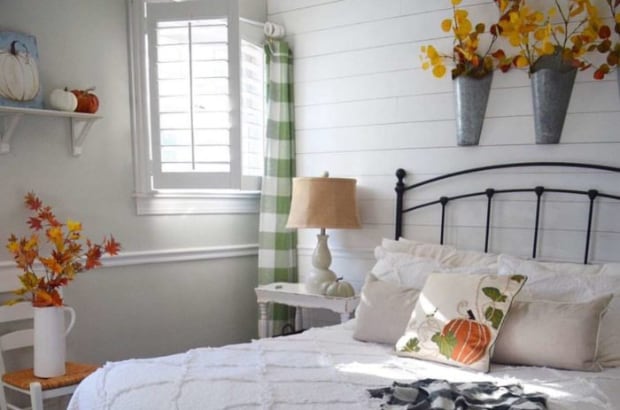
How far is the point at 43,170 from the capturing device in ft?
8.01

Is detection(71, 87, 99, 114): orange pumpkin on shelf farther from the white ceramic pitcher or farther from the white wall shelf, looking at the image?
the white ceramic pitcher

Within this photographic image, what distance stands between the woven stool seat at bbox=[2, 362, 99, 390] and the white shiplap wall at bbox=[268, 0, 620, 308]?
4.84ft

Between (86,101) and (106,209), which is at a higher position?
(86,101)

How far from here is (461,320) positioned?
6.19 feet

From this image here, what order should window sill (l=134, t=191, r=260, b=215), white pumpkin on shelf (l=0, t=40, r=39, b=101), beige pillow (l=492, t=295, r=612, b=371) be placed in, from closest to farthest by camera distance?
beige pillow (l=492, t=295, r=612, b=371) → white pumpkin on shelf (l=0, t=40, r=39, b=101) → window sill (l=134, t=191, r=260, b=215)

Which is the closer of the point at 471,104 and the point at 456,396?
the point at 456,396

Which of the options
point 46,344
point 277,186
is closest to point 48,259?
point 46,344

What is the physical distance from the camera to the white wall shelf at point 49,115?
2.26m

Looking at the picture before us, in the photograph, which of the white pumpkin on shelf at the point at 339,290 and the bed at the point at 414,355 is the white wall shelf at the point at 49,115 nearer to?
the bed at the point at 414,355

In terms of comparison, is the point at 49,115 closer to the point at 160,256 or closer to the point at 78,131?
the point at 78,131

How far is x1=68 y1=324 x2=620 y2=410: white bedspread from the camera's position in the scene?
1.46 metres

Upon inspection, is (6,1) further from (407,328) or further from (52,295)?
(407,328)

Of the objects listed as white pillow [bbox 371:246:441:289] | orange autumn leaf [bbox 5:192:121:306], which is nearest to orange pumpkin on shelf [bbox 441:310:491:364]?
white pillow [bbox 371:246:441:289]

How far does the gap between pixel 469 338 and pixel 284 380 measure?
669 mm
